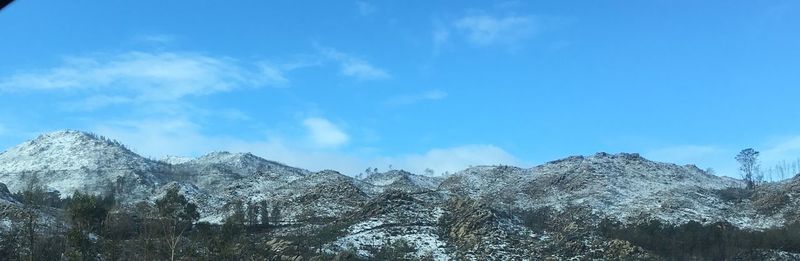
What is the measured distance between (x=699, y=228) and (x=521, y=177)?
1699 inches

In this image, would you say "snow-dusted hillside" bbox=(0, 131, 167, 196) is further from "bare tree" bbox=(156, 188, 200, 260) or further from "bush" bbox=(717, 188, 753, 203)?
"bush" bbox=(717, 188, 753, 203)

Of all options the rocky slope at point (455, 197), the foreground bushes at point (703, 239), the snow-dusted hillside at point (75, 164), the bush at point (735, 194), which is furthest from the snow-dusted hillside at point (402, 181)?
the foreground bushes at point (703, 239)

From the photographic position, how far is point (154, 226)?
148ft

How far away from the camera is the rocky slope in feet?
Result: 213

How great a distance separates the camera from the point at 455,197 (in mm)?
81312

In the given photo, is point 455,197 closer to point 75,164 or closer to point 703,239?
point 703,239

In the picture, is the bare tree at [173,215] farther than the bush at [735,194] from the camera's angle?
No

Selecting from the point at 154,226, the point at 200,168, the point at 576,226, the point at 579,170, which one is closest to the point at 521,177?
the point at 579,170

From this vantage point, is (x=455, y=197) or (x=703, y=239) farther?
(x=455, y=197)

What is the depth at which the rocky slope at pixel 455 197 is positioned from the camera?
2562 inches

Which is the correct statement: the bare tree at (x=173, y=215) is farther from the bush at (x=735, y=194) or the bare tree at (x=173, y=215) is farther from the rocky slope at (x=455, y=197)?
the bush at (x=735, y=194)

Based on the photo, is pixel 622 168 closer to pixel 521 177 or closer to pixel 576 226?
pixel 521 177

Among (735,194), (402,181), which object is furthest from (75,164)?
(735,194)

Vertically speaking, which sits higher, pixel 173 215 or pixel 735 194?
pixel 735 194
